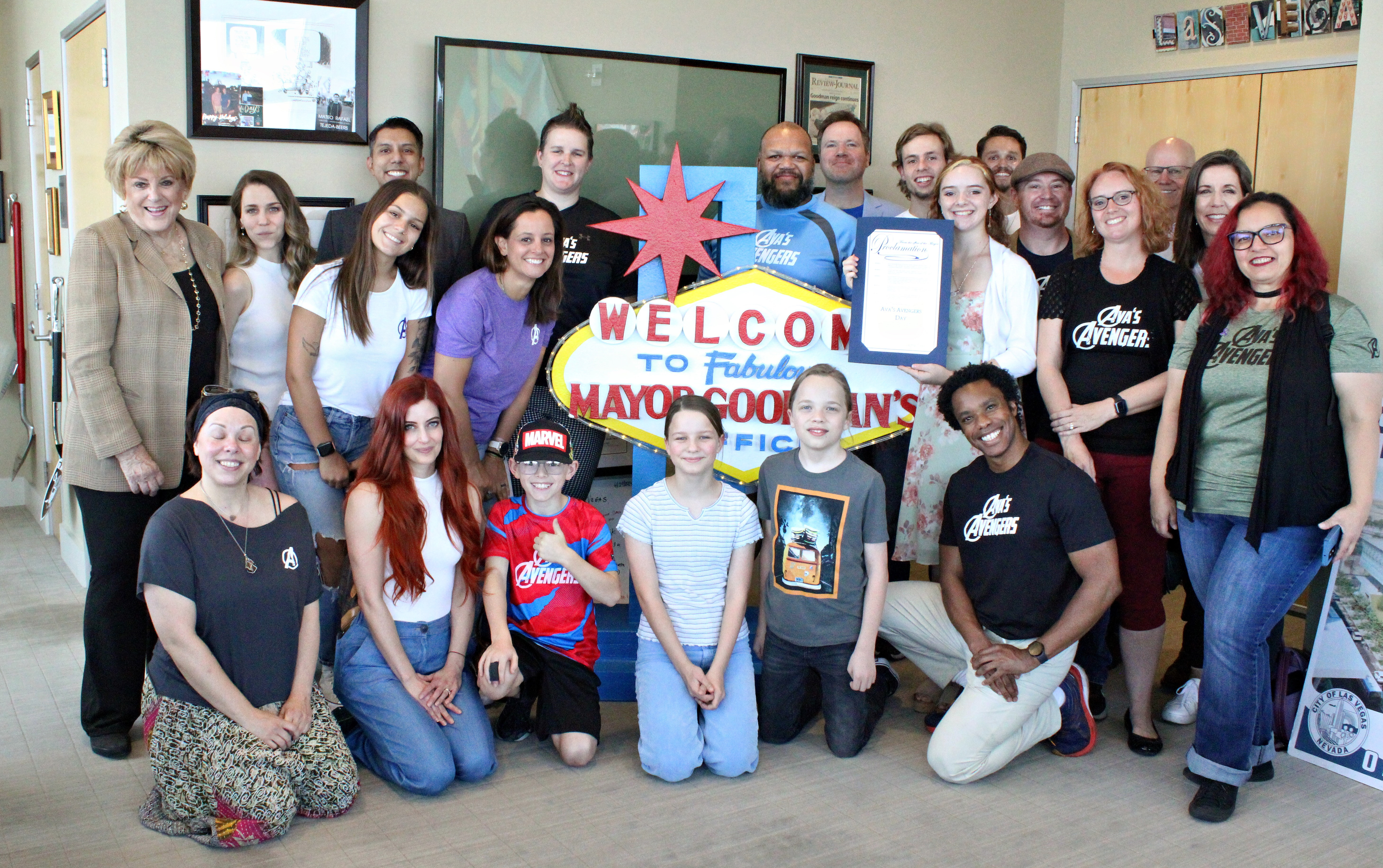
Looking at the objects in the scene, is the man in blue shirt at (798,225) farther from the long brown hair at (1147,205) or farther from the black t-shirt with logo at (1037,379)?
the long brown hair at (1147,205)

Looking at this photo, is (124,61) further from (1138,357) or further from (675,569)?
(1138,357)

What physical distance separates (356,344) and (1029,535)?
185 centimetres

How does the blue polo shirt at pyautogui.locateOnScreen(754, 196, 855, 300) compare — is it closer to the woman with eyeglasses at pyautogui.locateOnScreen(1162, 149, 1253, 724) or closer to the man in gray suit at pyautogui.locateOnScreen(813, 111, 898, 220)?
the man in gray suit at pyautogui.locateOnScreen(813, 111, 898, 220)

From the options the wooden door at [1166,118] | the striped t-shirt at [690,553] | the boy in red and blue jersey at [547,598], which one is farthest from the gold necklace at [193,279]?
the wooden door at [1166,118]

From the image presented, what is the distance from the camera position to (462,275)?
3.57 metres

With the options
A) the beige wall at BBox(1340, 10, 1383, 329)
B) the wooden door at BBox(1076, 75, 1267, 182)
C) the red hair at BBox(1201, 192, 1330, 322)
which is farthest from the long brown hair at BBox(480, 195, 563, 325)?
the wooden door at BBox(1076, 75, 1267, 182)

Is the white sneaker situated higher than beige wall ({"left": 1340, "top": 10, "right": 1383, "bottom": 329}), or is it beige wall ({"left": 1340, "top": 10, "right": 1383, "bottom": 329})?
beige wall ({"left": 1340, "top": 10, "right": 1383, "bottom": 329})

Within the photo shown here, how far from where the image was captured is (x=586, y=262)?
358 centimetres

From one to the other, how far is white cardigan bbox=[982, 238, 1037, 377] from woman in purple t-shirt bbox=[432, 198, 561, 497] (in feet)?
4.08

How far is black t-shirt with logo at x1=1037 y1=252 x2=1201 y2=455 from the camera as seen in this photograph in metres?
3.00

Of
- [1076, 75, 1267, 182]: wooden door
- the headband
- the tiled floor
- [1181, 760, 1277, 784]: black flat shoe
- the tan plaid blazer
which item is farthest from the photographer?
[1076, 75, 1267, 182]: wooden door

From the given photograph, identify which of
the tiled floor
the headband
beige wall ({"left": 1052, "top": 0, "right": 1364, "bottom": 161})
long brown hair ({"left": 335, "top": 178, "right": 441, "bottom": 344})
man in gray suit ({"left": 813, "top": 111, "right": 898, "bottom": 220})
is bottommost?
the tiled floor

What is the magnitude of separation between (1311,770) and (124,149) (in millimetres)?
3420

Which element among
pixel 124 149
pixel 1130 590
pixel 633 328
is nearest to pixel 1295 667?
pixel 1130 590
